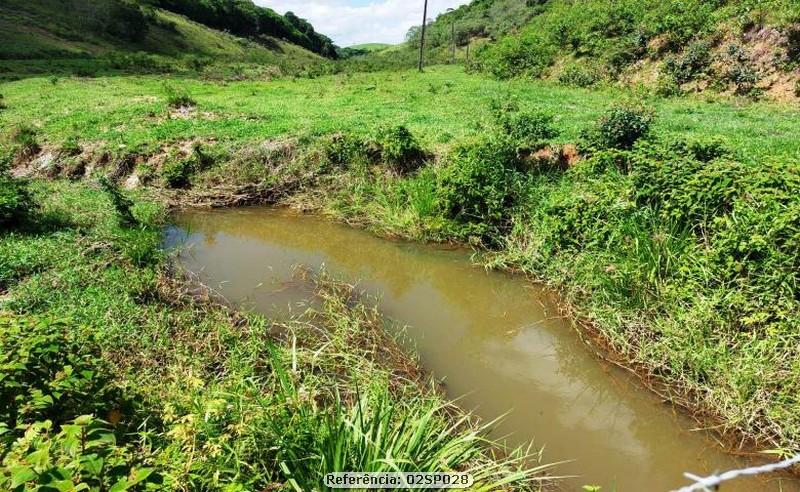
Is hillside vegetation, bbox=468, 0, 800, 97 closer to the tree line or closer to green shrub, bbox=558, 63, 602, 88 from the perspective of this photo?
green shrub, bbox=558, 63, 602, 88

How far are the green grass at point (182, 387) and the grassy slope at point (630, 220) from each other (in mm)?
2481

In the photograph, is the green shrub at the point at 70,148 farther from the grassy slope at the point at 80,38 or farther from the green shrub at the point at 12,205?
the grassy slope at the point at 80,38

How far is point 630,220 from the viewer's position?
693cm

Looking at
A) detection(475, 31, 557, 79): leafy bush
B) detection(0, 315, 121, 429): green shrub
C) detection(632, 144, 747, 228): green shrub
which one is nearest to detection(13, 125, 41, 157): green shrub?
detection(0, 315, 121, 429): green shrub

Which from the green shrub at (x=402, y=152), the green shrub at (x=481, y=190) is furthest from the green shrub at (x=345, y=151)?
the green shrub at (x=481, y=190)

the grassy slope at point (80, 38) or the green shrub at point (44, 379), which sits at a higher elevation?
the grassy slope at point (80, 38)

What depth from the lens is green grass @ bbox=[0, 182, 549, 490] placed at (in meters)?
2.83

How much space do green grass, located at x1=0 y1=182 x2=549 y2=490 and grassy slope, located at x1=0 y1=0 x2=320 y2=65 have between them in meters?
34.7

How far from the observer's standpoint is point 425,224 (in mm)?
9547

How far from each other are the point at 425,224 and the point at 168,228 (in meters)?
5.74

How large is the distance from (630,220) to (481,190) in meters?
2.86

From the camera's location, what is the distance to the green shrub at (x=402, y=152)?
11.1 meters

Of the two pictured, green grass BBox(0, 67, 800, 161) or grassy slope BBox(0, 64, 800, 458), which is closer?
grassy slope BBox(0, 64, 800, 458)

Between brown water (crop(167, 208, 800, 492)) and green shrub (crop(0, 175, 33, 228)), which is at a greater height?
green shrub (crop(0, 175, 33, 228))
